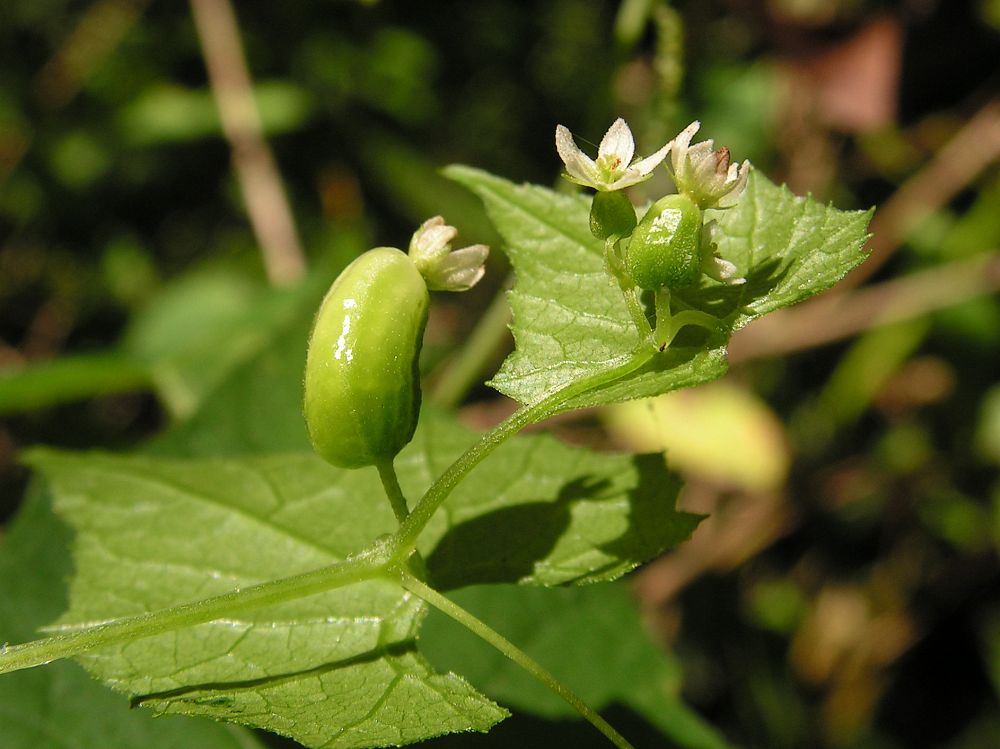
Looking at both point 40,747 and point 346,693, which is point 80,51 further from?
point 346,693

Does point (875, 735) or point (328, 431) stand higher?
point (328, 431)

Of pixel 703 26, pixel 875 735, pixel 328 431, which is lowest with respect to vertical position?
pixel 875 735

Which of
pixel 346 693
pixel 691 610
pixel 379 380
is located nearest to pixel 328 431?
pixel 379 380

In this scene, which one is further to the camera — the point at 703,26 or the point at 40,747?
the point at 703,26

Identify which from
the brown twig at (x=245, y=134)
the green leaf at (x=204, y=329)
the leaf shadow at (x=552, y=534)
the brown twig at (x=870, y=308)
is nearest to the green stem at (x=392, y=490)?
the leaf shadow at (x=552, y=534)

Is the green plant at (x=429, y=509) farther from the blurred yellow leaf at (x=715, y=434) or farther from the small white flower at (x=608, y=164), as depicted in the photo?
the blurred yellow leaf at (x=715, y=434)
